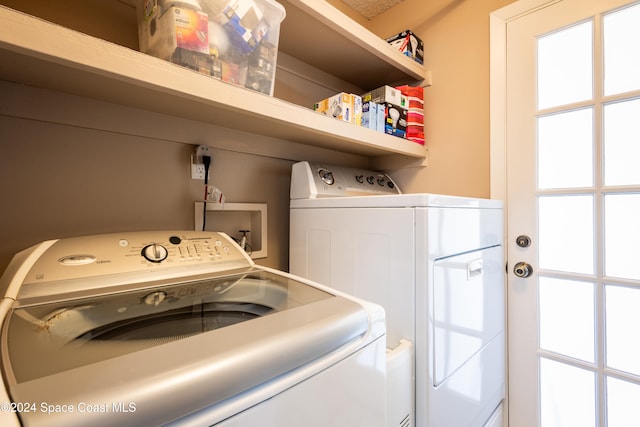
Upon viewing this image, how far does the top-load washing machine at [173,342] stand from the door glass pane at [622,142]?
1196 mm

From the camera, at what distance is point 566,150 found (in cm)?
125

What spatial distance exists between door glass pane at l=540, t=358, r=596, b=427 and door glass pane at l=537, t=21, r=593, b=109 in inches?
46.2

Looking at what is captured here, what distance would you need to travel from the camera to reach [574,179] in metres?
1.22

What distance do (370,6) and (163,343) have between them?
84.7 inches

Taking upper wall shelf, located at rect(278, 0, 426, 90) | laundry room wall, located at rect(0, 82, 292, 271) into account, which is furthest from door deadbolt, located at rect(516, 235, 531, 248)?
laundry room wall, located at rect(0, 82, 292, 271)

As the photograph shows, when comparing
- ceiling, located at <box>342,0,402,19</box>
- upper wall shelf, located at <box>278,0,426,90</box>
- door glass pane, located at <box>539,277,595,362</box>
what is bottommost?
door glass pane, located at <box>539,277,595,362</box>

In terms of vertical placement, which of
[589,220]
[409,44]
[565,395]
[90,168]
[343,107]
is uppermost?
[409,44]

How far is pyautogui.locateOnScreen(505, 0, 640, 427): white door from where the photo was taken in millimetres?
1107

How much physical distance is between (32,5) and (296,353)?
1.27 m

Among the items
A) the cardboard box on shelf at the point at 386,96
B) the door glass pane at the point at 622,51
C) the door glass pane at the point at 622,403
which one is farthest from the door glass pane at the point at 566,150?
the door glass pane at the point at 622,403

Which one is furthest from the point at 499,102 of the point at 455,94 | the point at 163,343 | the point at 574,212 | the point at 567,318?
the point at 163,343

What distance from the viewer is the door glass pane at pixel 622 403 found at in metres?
1.09

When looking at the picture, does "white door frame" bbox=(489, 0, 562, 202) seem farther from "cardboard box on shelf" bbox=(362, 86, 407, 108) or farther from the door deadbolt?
"cardboard box on shelf" bbox=(362, 86, 407, 108)

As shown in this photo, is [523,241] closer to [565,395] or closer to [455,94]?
[565,395]
